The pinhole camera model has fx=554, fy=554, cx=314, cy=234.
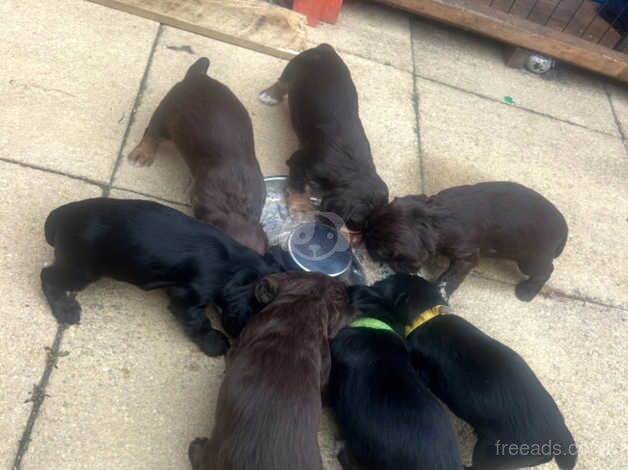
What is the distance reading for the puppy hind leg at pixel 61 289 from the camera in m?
3.18

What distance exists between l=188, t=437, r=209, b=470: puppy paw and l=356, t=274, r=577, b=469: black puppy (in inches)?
44.9

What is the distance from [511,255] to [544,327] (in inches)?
24.3

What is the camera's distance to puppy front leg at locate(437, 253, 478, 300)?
4.02 meters

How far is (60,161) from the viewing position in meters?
3.91

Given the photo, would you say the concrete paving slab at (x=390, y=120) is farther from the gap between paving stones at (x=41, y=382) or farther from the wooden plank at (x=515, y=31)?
the gap between paving stones at (x=41, y=382)

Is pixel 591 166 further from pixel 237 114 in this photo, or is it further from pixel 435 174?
pixel 237 114

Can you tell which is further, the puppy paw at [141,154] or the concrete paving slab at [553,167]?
the concrete paving slab at [553,167]

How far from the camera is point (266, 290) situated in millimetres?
3002

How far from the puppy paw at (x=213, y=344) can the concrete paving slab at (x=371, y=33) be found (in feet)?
11.1

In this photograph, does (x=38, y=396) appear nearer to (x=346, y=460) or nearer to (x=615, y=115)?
(x=346, y=460)

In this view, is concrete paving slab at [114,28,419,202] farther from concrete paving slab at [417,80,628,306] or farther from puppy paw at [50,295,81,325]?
puppy paw at [50,295,81,325]

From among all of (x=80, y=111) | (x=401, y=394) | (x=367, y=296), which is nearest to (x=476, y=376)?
(x=401, y=394)

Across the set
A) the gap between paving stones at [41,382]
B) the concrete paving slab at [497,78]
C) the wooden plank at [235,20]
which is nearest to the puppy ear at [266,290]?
the gap between paving stones at [41,382]

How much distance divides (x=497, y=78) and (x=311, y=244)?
3497 mm
